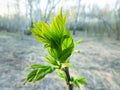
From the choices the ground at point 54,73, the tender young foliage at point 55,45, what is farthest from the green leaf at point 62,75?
the ground at point 54,73

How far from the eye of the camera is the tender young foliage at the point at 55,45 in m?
1.06

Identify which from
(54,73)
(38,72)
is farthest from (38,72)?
(54,73)

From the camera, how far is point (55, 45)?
3.60 ft

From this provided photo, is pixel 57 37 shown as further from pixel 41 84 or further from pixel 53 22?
pixel 41 84

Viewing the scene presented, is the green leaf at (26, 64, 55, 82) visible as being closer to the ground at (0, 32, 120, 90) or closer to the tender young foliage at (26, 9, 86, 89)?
the tender young foliage at (26, 9, 86, 89)

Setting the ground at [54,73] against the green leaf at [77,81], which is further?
the ground at [54,73]

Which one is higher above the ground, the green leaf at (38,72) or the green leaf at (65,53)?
the green leaf at (65,53)

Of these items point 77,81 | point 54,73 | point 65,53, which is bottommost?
point 54,73

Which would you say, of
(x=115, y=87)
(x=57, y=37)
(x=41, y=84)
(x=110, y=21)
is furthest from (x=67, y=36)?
(x=110, y=21)

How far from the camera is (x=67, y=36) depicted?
42.7 inches

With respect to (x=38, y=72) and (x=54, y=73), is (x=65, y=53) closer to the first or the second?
(x=38, y=72)

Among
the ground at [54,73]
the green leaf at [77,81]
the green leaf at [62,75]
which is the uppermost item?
the green leaf at [62,75]

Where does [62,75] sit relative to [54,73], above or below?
above

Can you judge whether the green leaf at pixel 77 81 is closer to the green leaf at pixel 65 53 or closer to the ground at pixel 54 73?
the green leaf at pixel 65 53
